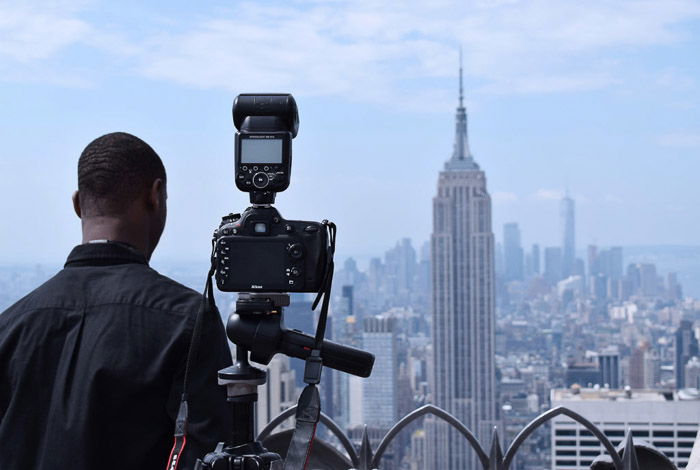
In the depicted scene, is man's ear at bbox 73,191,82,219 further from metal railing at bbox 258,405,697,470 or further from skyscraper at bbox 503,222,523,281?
skyscraper at bbox 503,222,523,281

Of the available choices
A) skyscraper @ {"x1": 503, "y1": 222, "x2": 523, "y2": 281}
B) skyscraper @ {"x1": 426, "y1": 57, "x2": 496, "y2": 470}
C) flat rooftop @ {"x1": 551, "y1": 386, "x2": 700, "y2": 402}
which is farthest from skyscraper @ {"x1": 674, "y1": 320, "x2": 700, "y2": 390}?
skyscraper @ {"x1": 503, "y1": 222, "x2": 523, "y2": 281}

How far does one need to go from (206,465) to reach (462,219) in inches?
4407

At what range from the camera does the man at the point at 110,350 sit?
61.8 inches

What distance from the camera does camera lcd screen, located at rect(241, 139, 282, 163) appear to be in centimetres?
183

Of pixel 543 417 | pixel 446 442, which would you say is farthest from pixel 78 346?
pixel 446 442

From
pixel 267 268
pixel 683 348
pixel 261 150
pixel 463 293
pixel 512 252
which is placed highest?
pixel 512 252

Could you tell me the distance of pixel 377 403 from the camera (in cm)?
7619

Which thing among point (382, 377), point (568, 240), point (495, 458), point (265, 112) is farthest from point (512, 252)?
point (265, 112)

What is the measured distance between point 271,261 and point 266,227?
0.07 metres

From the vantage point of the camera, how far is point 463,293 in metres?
109

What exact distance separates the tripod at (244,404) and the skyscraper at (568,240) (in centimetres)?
11294

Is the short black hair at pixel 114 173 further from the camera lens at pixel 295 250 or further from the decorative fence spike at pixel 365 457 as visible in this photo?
the decorative fence spike at pixel 365 457

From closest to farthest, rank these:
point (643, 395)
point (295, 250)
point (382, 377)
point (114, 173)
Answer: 1. point (114, 173)
2. point (295, 250)
3. point (643, 395)
4. point (382, 377)

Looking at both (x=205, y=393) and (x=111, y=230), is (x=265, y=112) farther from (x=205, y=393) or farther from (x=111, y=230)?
(x=205, y=393)
